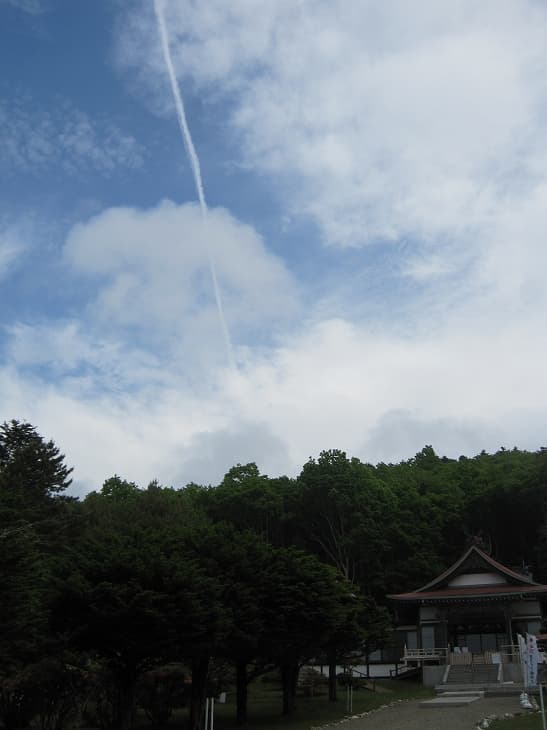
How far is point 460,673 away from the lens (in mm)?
36125

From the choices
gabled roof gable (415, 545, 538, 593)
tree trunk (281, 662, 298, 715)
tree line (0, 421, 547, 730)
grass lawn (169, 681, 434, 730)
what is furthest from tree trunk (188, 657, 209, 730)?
gabled roof gable (415, 545, 538, 593)

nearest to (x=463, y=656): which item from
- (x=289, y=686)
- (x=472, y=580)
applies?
(x=472, y=580)

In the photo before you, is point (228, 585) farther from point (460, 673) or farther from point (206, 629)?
point (460, 673)

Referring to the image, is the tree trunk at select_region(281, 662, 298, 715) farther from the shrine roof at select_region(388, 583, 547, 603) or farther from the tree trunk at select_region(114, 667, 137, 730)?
the shrine roof at select_region(388, 583, 547, 603)

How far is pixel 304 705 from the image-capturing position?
31.9 metres

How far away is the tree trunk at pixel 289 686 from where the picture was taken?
2941cm

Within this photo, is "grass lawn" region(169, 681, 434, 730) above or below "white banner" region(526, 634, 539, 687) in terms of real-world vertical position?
below

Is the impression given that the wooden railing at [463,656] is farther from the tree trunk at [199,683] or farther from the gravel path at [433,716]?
the tree trunk at [199,683]

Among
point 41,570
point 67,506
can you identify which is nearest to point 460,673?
point 41,570

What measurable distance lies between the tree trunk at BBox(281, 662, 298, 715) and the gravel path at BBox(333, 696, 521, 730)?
3.39 metres

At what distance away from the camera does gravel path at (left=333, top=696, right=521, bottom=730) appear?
23.3 meters

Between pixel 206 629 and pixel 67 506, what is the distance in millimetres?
30616

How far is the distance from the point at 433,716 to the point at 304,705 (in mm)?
7927

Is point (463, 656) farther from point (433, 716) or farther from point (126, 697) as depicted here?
point (126, 697)
